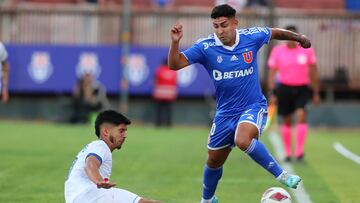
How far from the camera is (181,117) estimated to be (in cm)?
3083

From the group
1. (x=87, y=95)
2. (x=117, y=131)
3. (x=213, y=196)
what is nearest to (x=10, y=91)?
(x=87, y=95)

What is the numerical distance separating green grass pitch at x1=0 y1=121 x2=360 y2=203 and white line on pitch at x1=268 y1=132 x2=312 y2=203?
13 centimetres

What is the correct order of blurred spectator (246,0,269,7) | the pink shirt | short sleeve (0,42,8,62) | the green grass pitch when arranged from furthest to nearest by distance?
blurred spectator (246,0,269,7) < the pink shirt < short sleeve (0,42,8,62) < the green grass pitch

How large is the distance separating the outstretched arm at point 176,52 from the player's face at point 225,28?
53 centimetres

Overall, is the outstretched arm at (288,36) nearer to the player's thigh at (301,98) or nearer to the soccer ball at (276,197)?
the soccer ball at (276,197)

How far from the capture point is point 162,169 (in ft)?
50.3

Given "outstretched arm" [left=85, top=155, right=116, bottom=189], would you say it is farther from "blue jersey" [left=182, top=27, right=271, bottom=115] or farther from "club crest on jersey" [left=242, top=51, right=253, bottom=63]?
"club crest on jersey" [left=242, top=51, right=253, bottom=63]

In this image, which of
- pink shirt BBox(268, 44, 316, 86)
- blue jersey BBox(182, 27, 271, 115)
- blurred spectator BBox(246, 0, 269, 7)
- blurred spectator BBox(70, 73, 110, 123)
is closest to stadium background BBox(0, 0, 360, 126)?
blurred spectator BBox(246, 0, 269, 7)

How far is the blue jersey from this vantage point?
10602mm

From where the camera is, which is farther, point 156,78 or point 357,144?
point 156,78

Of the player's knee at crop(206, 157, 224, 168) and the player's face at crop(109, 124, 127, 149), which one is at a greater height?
the player's face at crop(109, 124, 127, 149)

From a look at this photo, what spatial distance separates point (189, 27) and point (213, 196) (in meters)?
20.2

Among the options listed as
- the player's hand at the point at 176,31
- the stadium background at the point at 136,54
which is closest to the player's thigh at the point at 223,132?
the player's hand at the point at 176,31

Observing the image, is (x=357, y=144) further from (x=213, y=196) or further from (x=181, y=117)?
(x=213, y=196)
